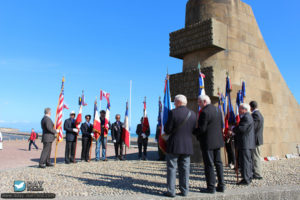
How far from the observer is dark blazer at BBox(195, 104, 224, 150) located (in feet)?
14.4

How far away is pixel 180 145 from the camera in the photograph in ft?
13.4

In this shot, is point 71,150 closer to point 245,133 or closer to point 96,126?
point 96,126

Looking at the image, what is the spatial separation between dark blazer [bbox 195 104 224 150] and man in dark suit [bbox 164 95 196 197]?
0.23 metres

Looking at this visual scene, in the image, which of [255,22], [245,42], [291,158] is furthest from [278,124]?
[255,22]

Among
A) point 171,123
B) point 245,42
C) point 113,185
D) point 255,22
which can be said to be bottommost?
point 113,185

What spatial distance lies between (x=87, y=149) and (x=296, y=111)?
962 cm

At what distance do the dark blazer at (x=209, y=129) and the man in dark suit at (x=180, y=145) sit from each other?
0.23 meters

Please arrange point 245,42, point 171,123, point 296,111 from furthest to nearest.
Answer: point 296,111 < point 245,42 < point 171,123

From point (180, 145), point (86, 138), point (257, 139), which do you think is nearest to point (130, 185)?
point (180, 145)

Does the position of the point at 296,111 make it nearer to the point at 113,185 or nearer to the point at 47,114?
the point at 113,185

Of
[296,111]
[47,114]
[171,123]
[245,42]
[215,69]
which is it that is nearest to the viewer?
[171,123]

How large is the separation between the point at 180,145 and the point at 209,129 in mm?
708

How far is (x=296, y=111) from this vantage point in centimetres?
1131

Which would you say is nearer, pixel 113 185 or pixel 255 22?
pixel 113 185
